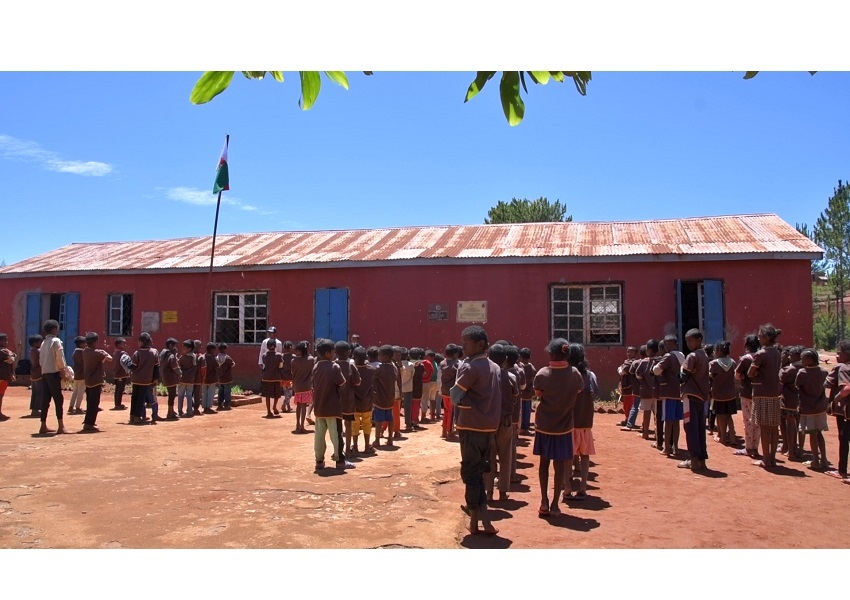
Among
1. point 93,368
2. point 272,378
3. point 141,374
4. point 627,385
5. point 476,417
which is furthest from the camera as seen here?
point 272,378

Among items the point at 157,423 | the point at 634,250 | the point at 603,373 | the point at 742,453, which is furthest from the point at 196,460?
the point at 634,250

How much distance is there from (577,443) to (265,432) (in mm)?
5254

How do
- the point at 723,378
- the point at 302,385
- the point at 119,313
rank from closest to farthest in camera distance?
the point at 723,378 < the point at 302,385 < the point at 119,313

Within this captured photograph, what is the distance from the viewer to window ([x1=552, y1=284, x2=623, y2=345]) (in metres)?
13.3

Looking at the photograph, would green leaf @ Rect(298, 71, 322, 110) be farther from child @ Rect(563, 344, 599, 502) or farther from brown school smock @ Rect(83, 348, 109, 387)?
brown school smock @ Rect(83, 348, 109, 387)

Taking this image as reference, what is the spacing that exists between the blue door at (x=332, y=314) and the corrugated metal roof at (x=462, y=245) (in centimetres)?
78

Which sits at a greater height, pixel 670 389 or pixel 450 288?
pixel 450 288

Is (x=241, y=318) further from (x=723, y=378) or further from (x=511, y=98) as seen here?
(x=511, y=98)

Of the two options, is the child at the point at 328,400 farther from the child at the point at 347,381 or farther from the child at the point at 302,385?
the child at the point at 302,385

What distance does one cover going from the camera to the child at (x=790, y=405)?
7.27 m

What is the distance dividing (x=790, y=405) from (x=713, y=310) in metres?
5.49

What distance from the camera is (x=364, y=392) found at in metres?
7.60

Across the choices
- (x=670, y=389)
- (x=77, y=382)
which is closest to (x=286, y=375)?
(x=77, y=382)

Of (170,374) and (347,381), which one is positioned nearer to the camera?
(347,381)
